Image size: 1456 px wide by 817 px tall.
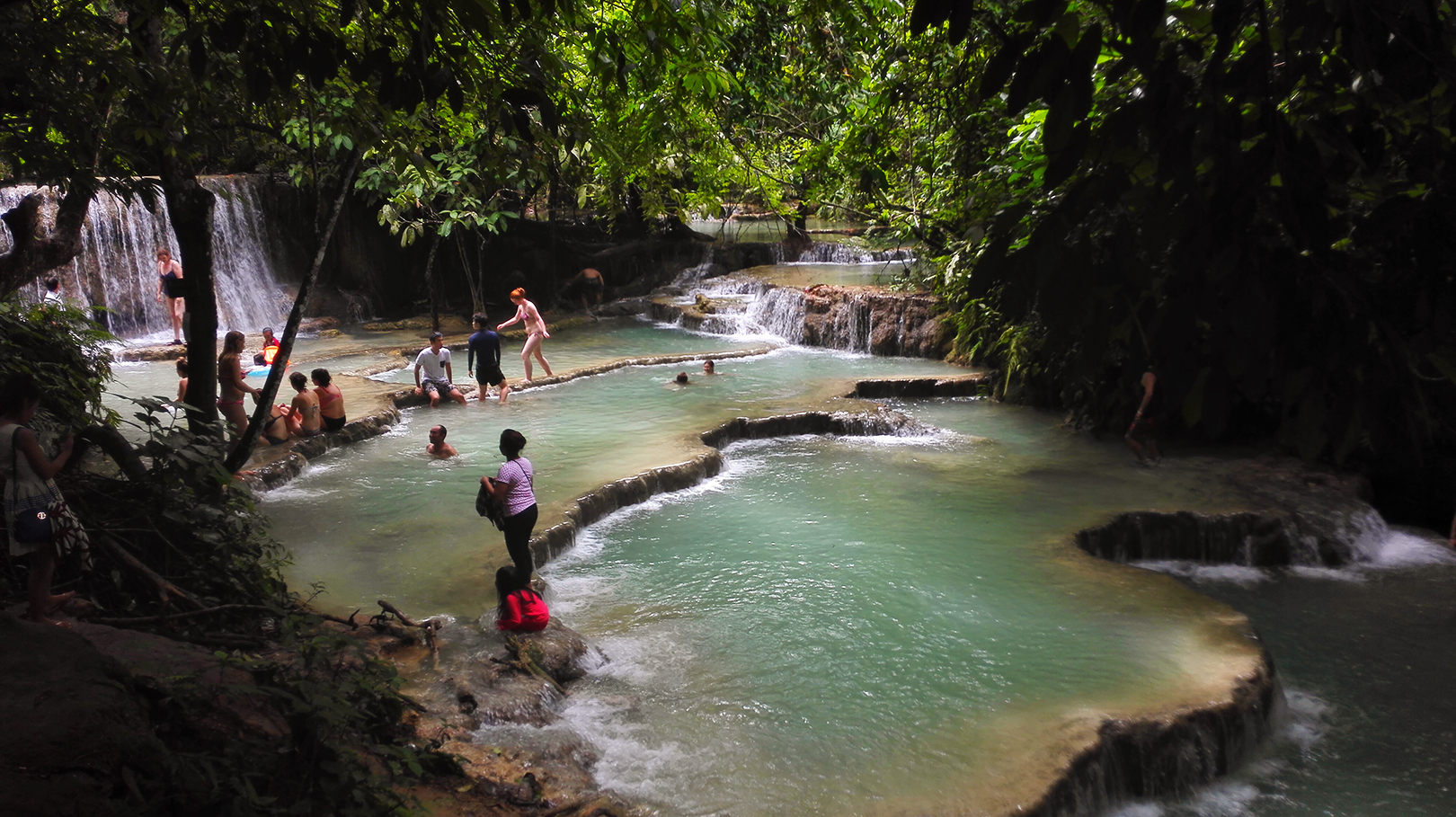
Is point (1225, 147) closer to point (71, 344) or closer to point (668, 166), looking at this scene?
point (71, 344)

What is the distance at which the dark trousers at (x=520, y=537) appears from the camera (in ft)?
20.0

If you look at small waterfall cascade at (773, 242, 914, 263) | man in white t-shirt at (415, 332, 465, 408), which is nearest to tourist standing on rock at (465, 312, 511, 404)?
man in white t-shirt at (415, 332, 465, 408)

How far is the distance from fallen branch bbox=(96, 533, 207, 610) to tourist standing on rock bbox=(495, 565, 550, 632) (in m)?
1.62

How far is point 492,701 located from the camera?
5109mm

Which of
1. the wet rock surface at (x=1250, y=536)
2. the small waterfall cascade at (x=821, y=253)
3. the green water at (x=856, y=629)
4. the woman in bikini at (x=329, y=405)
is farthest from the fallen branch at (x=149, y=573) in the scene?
the small waterfall cascade at (x=821, y=253)

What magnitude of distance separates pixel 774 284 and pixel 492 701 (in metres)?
16.4

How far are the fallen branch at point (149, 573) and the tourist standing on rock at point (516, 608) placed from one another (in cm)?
162

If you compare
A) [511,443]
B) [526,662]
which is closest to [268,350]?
[511,443]

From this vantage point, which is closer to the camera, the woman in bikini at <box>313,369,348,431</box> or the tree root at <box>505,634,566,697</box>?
the tree root at <box>505,634,566,697</box>

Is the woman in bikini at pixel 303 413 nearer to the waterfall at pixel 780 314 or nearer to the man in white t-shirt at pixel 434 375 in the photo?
the man in white t-shirt at pixel 434 375

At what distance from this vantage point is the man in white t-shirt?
40.5 feet

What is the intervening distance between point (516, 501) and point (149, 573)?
6.63 ft

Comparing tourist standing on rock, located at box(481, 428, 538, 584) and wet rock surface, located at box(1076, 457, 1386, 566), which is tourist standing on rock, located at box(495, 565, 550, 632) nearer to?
tourist standing on rock, located at box(481, 428, 538, 584)

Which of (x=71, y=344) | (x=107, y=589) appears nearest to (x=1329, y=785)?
(x=107, y=589)
